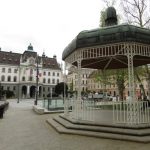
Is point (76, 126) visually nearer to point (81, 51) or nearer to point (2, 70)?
point (81, 51)

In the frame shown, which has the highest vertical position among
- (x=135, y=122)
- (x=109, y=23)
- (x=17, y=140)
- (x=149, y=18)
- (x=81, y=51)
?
(x=149, y=18)

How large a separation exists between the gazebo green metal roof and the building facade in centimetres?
7588

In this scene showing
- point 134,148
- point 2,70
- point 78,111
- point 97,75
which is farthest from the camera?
point 2,70

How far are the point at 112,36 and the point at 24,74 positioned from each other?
85.9 metres

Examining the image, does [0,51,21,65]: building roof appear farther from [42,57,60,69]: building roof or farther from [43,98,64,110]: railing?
[43,98,64,110]: railing

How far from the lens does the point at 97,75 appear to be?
Answer: 28109 millimetres

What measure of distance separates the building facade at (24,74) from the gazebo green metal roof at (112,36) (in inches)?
2988

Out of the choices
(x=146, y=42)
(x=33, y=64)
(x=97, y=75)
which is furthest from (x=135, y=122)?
(x=33, y=64)

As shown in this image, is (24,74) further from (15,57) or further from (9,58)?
(9,58)

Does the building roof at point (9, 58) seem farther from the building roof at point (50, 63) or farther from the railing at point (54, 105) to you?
the railing at point (54, 105)

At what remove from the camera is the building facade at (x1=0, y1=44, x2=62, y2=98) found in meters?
88.4

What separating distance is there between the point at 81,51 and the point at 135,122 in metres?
4.60

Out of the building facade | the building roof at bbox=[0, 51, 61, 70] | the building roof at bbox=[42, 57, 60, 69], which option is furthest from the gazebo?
the building roof at bbox=[42, 57, 60, 69]

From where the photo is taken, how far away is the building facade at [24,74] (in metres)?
88.4
